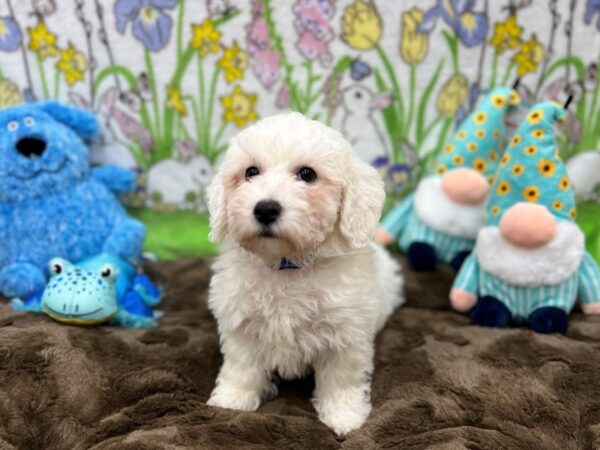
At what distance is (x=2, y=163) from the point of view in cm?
234

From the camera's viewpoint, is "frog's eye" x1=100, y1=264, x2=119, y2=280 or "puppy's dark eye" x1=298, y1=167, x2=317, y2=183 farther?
"frog's eye" x1=100, y1=264, x2=119, y2=280

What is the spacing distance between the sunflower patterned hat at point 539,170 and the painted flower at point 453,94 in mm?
520

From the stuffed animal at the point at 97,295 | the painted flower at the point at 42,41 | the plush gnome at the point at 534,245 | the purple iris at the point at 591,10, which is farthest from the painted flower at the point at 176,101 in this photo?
the purple iris at the point at 591,10

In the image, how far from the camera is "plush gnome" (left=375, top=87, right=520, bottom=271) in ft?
8.78

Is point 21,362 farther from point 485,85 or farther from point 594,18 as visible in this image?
point 594,18

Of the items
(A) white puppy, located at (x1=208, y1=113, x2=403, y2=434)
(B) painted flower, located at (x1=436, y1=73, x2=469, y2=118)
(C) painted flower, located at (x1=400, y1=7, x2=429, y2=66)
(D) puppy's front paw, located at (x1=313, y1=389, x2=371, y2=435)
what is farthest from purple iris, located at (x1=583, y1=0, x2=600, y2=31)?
→ (D) puppy's front paw, located at (x1=313, y1=389, x2=371, y2=435)

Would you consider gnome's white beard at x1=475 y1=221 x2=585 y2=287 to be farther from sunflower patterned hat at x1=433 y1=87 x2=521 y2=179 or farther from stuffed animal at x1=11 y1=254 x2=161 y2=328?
stuffed animal at x1=11 y1=254 x2=161 y2=328

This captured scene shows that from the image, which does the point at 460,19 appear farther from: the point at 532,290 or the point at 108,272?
the point at 108,272

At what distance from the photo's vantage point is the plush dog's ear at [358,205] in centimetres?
176

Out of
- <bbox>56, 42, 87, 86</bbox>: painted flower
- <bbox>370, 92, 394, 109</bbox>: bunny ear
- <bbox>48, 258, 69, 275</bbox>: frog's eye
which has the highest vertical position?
<bbox>56, 42, 87, 86</bbox>: painted flower

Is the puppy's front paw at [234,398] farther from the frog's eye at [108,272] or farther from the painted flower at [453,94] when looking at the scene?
the painted flower at [453,94]

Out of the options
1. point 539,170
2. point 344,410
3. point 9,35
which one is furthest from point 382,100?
point 9,35

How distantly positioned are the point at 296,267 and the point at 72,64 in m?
1.67

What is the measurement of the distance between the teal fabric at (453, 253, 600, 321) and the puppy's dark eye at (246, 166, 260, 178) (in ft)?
3.87
